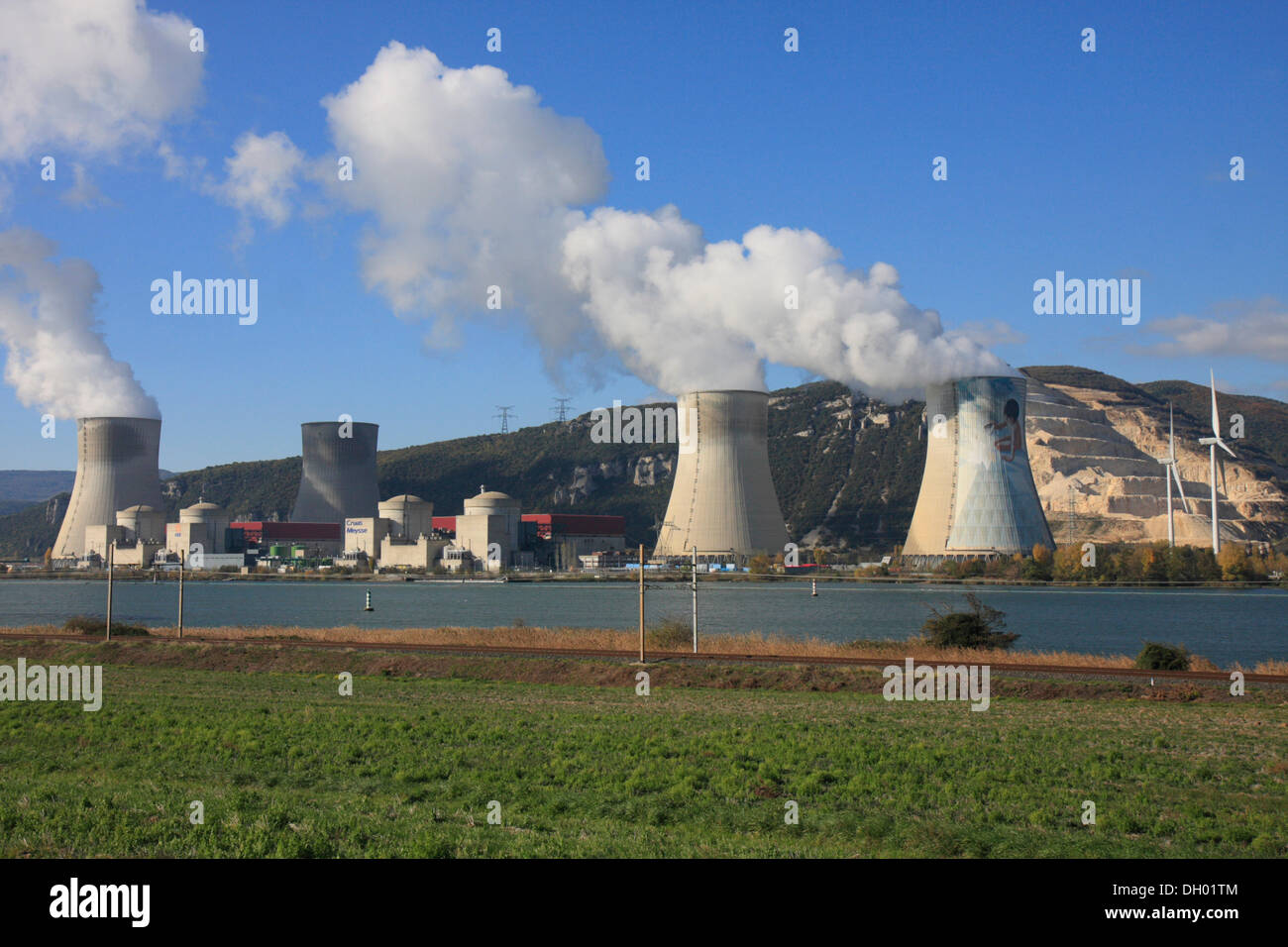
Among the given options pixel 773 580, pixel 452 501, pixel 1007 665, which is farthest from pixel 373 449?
pixel 1007 665

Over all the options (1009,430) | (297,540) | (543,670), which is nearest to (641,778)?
(543,670)

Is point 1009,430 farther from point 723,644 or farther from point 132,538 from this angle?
point 132,538

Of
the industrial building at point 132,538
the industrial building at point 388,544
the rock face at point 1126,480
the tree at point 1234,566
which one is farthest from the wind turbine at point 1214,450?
the industrial building at point 132,538

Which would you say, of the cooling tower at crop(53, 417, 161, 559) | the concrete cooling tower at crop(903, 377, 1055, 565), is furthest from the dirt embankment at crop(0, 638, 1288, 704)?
the cooling tower at crop(53, 417, 161, 559)

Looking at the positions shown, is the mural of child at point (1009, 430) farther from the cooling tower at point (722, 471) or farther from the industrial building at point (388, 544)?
the industrial building at point (388, 544)

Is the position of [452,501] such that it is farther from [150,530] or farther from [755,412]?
[755,412]

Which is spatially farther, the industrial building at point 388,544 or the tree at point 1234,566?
the industrial building at point 388,544

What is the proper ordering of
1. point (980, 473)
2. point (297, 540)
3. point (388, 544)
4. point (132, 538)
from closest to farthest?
point (980, 473), point (132, 538), point (388, 544), point (297, 540)
